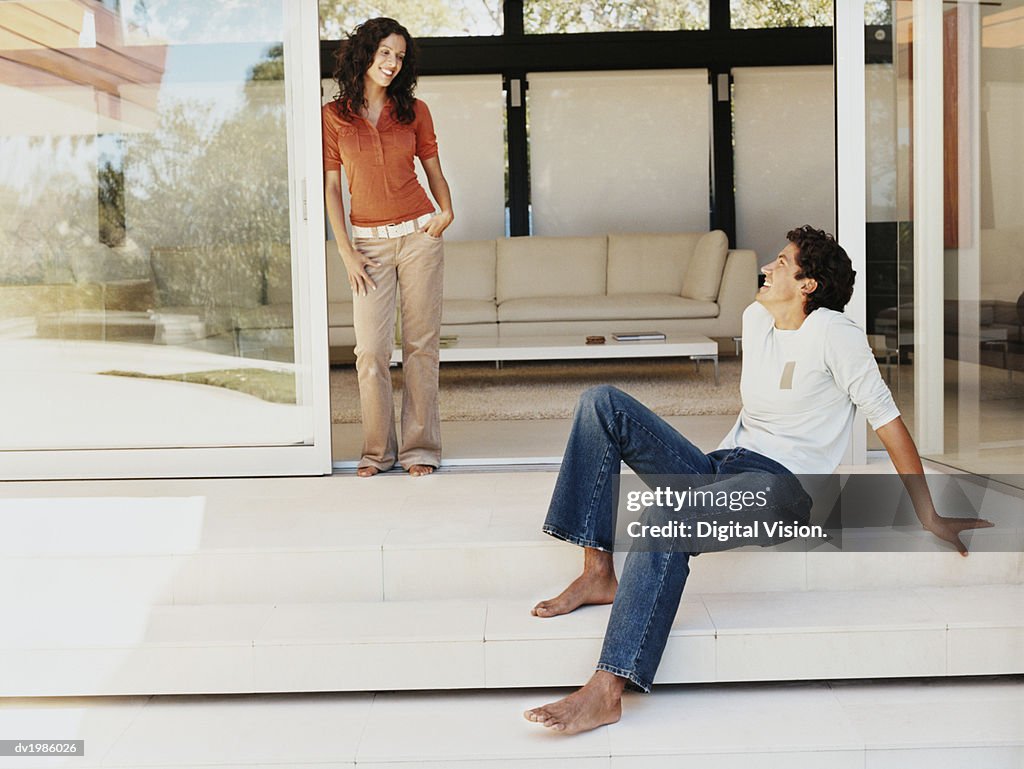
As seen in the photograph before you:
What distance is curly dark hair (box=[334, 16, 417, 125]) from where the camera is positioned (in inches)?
148

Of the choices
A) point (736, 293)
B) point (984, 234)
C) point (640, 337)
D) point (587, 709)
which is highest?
point (984, 234)

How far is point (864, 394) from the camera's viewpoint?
8.56ft

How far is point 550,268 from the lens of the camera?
7961 millimetres

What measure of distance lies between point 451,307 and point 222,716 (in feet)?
16.4

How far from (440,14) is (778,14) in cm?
258

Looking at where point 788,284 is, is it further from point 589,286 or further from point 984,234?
point 589,286

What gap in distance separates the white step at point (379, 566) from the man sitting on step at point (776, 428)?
201 millimetres

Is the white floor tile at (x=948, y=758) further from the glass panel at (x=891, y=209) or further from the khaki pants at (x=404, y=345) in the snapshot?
the khaki pants at (x=404, y=345)

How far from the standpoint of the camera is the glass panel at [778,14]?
8.73 meters

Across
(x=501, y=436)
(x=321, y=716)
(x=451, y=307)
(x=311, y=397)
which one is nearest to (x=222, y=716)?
(x=321, y=716)

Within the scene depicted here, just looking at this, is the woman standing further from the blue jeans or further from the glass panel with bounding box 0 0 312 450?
the blue jeans

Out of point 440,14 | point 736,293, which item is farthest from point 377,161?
point 440,14

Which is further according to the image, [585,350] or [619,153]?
[619,153]

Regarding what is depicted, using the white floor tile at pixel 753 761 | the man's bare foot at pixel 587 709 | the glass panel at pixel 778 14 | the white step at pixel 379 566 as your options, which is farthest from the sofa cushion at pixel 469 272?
the white floor tile at pixel 753 761
